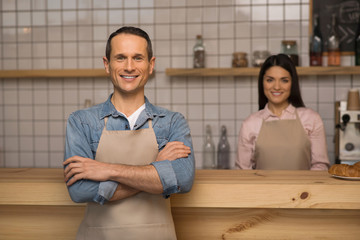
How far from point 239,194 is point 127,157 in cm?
37

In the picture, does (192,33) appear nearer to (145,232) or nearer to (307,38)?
(307,38)

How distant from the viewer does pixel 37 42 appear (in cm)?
298

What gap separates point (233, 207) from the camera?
131 centimetres

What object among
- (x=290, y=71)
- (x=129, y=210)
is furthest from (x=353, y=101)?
(x=129, y=210)

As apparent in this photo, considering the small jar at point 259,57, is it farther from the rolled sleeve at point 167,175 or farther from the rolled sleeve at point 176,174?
the rolled sleeve at point 167,175

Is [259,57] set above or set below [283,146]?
above

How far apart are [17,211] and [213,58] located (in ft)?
5.98

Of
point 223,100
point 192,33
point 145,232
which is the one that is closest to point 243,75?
point 223,100

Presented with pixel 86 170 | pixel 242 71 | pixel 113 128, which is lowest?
pixel 86 170

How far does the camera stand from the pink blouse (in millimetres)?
2054

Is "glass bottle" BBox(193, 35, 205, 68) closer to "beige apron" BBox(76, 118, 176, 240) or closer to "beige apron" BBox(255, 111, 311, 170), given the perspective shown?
"beige apron" BBox(255, 111, 311, 170)

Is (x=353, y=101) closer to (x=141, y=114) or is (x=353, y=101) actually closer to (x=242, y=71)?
(x=242, y=71)

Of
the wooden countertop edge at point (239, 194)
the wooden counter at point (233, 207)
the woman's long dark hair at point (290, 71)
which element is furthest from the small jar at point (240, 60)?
the wooden countertop edge at point (239, 194)

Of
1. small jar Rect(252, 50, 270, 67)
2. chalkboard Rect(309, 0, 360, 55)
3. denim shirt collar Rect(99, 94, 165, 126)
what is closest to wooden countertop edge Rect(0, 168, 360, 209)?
denim shirt collar Rect(99, 94, 165, 126)
